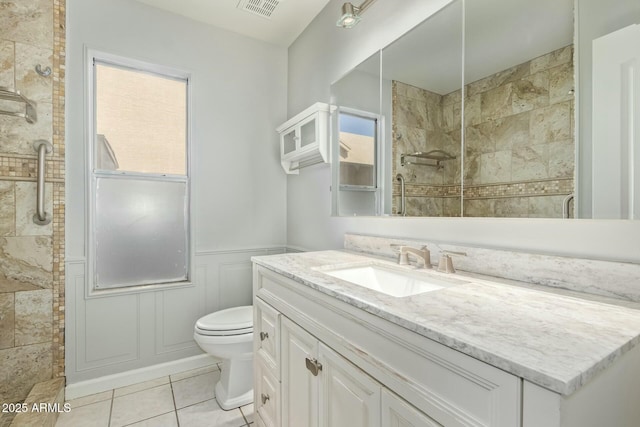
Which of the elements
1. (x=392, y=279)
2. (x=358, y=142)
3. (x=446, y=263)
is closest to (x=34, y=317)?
(x=392, y=279)

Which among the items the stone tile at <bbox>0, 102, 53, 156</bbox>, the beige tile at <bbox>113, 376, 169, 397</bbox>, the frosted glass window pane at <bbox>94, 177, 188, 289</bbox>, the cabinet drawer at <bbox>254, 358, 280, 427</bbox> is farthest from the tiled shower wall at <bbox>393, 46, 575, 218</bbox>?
the stone tile at <bbox>0, 102, 53, 156</bbox>

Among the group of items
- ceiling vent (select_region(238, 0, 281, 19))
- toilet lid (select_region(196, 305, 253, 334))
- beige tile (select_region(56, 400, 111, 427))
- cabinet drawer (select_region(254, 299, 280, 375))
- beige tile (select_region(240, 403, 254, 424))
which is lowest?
beige tile (select_region(240, 403, 254, 424))

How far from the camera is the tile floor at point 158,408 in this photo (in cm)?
170

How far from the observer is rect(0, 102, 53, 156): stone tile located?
1.75m

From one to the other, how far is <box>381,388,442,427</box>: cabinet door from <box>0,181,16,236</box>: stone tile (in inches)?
88.8

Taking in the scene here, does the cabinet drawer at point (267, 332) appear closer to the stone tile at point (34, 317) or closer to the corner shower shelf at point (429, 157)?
the corner shower shelf at point (429, 157)

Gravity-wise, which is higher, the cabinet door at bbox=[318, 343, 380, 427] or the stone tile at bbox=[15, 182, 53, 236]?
the stone tile at bbox=[15, 182, 53, 236]

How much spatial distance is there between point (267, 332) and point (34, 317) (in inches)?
60.3

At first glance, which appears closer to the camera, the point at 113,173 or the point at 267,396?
the point at 267,396

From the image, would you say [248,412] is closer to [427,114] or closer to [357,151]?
[357,151]

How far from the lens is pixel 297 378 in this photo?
1148 millimetres

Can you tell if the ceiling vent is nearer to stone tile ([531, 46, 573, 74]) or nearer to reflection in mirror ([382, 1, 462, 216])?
reflection in mirror ([382, 1, 462, 216])

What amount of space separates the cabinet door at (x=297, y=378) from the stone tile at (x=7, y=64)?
2126 mm

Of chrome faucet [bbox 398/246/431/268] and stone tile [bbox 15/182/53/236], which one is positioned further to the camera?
stone tile [bbox 15/182/53/236]
